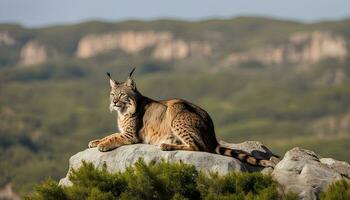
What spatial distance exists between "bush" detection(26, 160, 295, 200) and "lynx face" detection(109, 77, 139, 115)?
9.25 feet

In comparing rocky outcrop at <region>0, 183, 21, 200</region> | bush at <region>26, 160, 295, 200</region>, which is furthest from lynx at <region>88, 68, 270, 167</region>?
rocky outcrop at <region>0, 183, 21, 200</region>

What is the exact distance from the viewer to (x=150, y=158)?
2823 cm

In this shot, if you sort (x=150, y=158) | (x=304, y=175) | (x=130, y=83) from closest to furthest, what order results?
(x=304, y=175) < (x=150, y=158) < (x=130, y=83)

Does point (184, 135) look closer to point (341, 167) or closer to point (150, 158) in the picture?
point (150, 158)

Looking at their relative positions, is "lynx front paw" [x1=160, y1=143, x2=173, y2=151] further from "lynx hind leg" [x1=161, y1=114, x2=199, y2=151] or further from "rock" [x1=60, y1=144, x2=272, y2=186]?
"rock" [x1=60, y1=144, x2=272, y2=186]

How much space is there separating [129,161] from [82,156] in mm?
1906

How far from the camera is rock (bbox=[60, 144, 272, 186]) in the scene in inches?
1068

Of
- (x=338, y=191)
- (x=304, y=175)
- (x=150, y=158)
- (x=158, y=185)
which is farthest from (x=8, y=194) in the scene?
(x=338, y=191)

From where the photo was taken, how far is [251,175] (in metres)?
26.5

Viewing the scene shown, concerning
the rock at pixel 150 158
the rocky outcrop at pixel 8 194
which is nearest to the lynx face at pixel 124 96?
the rock at pixel 150 158

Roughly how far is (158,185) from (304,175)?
12.1ft

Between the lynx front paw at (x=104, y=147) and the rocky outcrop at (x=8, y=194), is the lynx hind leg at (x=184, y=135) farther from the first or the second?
the rocky outcrop at (x=8, y=194)

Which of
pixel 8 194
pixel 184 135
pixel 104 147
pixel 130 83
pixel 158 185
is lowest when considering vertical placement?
pixel 8 194

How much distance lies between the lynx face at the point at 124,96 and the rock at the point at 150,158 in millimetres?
1294
